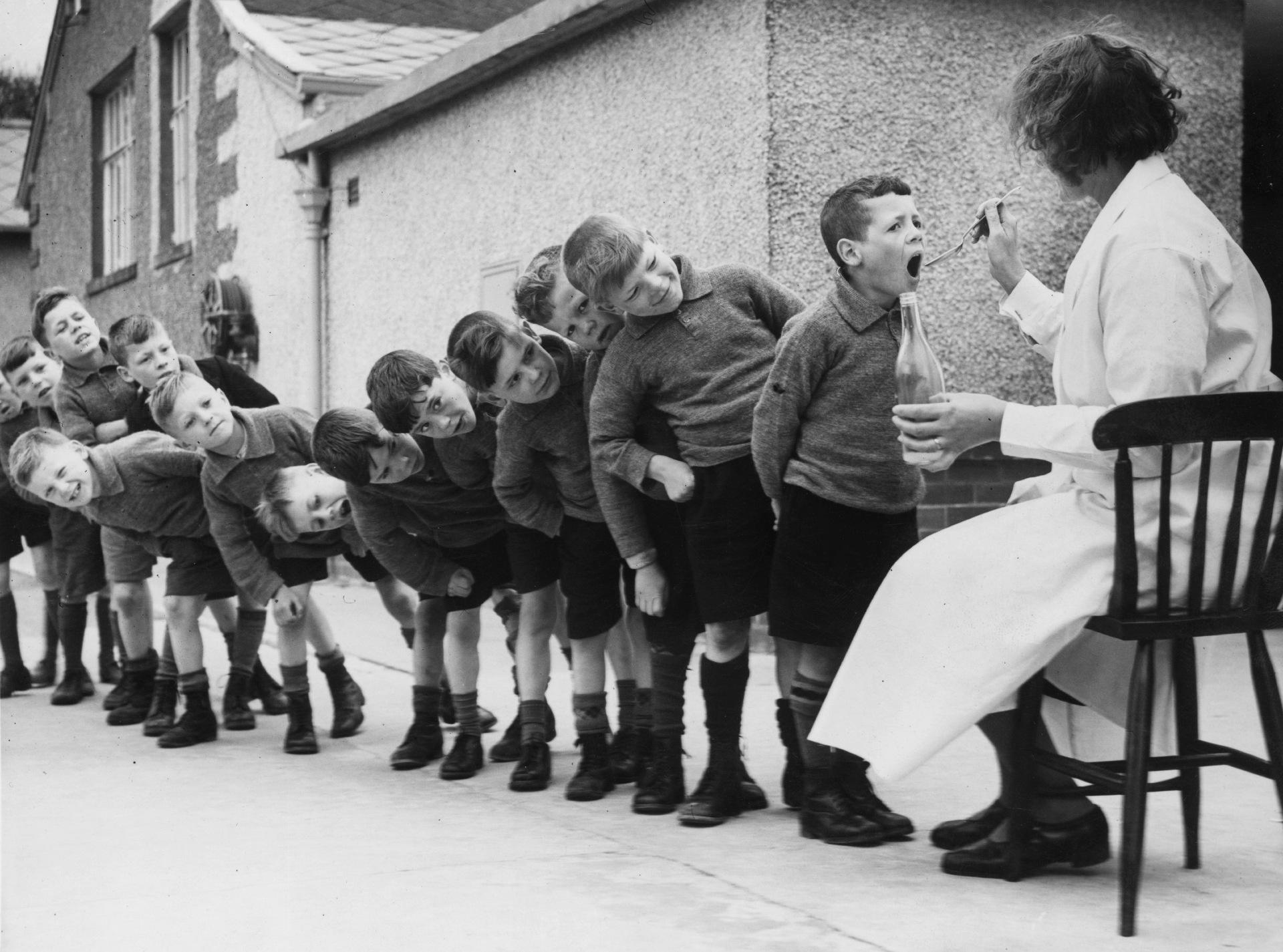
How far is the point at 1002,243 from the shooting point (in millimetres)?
3355

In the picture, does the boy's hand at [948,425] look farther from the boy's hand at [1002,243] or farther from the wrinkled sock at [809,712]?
the wrinkled sock at [809,712]

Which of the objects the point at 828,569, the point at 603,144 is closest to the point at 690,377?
the point at 828,569

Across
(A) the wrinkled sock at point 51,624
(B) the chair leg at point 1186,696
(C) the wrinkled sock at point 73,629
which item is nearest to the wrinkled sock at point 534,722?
(B) the chair leg at point 1186,696

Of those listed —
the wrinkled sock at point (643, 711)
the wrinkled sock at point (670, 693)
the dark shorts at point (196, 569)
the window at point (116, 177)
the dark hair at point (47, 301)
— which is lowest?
the wrinkled sock at point (643, 711)

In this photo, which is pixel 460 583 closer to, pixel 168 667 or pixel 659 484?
pixel 659 484

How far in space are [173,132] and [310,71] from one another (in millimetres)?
4131

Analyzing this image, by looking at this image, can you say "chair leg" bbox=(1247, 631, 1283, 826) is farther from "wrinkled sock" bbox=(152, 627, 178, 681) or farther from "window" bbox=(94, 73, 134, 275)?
"window" bbox=(94, 73, 134, 275)

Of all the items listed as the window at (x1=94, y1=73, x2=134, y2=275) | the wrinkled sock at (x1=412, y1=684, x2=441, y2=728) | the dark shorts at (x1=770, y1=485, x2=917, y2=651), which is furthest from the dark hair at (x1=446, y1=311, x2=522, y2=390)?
the window at (x1=94, y1=73, x2=134, y2=275)

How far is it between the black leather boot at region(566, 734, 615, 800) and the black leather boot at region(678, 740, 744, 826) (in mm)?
361

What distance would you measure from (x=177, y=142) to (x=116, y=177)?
2304 mm

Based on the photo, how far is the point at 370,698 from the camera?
242 inches

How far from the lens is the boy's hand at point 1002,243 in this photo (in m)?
3.32

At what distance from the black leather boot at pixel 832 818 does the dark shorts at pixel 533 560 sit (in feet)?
3.93

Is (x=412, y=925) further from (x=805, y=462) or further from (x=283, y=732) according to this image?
(x=283, y=732)
